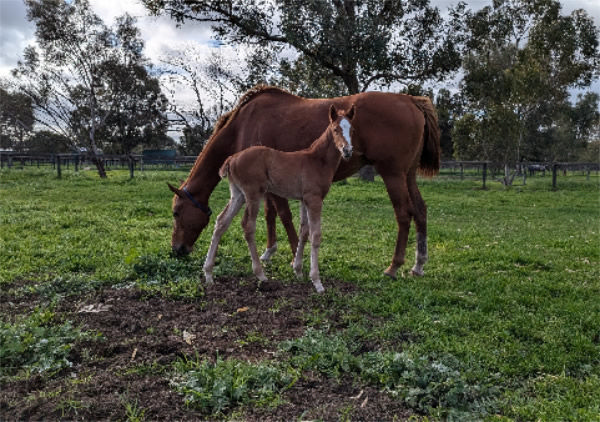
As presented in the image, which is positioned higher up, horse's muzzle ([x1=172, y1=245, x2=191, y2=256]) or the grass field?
horse's muzzle ([x1=172, y1=245, x2=191, y2=256])

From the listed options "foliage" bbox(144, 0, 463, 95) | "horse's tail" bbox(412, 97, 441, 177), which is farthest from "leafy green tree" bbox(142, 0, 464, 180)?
"horse's tail" bbox(412, 97, 441, 177)

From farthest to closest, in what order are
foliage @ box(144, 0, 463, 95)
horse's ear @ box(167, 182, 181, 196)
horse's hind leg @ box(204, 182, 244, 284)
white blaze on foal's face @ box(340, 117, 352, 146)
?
foliage @ box(144, 0, 463, 95) → horse's ear @ box(167, 182, 181, 196) → horse's hind leg @ box(204, 182, 244, 284) → white blaze on foal's face @ box(340, 117, 352, 146)

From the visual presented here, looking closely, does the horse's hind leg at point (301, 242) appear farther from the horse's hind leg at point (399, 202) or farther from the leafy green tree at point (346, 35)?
the leafy green tree at point (346, 35)

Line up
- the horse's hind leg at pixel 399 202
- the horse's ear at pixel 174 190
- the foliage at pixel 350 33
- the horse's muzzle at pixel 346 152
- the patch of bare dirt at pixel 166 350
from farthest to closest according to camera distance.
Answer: the foliage at pixel 350 33 < the horse's ear at pixel 174 190 < the horse's hind leg at pixel 399 202 < the horse's muzzle at pixel 346 152 < the patch of bare dirt at pixel 166 350

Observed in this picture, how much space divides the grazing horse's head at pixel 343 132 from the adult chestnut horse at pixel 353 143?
546mm

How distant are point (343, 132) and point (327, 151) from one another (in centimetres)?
40

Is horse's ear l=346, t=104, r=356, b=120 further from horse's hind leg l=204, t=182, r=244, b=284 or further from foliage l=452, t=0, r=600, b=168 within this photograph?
foliage l=452, t=0, r=600, b=168

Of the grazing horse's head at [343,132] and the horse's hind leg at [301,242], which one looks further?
the horse's hind leg at [301,242]

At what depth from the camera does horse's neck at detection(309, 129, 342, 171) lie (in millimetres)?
5117

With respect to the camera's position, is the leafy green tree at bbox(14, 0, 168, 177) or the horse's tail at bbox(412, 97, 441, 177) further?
the leafy green tree at bbox(14, 0, 168, 177)

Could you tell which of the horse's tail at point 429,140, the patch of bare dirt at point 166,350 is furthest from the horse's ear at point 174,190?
the horse's tail at point 429,140

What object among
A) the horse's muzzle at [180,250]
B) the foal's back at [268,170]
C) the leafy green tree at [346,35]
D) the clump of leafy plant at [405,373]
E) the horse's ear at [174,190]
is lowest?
the clump of leafy plant at [405,373]

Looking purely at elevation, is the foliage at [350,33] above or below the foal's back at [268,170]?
above

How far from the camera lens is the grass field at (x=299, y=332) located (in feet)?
8.87
